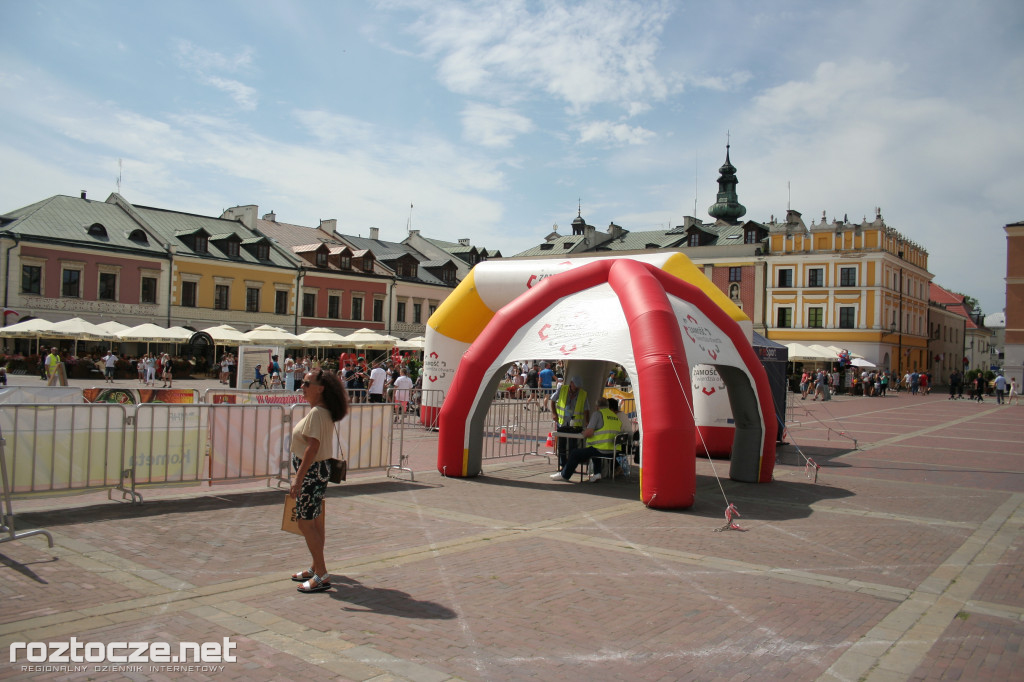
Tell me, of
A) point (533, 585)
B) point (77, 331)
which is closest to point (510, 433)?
point (533, 585)

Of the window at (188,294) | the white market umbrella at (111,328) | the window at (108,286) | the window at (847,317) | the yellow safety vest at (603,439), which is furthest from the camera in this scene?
the window at (847,317)

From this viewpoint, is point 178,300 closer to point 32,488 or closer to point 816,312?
point 32,488

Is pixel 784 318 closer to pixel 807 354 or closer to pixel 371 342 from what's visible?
pixel 807 354

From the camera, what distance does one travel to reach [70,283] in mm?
39125

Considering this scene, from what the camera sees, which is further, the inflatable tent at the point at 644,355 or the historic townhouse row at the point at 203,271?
the historic townhouse row at the point at 203,271

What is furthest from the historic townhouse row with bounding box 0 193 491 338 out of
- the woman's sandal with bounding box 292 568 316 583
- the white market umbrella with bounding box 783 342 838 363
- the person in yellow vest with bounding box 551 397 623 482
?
the woman's sandal with bounding box 292 568 316 583

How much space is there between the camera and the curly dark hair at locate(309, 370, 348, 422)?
630cm

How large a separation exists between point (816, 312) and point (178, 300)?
44.3 metres

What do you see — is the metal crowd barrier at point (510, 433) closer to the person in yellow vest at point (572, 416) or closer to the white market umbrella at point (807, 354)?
the person in yellow vest at point (572, 416)

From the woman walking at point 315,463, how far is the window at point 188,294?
41.2 m

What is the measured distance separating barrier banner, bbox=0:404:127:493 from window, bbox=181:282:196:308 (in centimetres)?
3778

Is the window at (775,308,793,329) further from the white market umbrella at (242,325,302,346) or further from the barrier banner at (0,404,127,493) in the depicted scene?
the barrier banner at (0,404,127,493)

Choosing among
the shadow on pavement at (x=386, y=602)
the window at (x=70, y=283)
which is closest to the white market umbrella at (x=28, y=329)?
the window at (x=70, y=283)

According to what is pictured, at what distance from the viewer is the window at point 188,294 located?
144 feet
